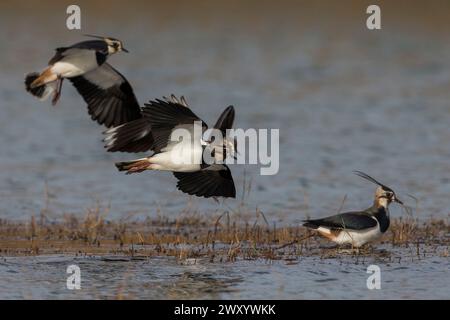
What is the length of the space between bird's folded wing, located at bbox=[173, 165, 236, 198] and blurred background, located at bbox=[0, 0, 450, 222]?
2.18 meters

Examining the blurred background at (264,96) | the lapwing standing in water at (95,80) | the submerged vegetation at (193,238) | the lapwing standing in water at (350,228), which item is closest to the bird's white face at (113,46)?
the lapwing standing in water at (95,80)

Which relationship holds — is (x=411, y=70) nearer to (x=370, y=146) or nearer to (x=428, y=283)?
(x=370, y=146)

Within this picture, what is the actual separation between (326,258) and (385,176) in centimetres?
447

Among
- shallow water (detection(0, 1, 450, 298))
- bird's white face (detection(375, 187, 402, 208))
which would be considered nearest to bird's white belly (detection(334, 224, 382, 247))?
shallow water (detection(0, 1, 450, 298))

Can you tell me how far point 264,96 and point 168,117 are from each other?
408 inches

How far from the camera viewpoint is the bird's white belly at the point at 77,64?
33.2ft

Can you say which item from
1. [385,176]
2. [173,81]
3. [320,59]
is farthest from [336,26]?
[385,176]

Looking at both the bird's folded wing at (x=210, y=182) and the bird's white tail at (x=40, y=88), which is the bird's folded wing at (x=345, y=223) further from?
the bird's white tail at (x=40, y=88)

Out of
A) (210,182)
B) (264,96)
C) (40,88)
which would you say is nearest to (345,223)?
(210,182)

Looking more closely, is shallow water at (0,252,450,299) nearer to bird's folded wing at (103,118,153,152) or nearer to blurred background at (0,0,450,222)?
bird's folded wing at (103,118,153,152)

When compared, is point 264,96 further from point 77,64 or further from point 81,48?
point 81,48

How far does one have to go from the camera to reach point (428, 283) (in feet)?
29.2

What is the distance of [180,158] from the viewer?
380 inches

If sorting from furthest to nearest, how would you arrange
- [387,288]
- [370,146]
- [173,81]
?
[173,81] → [370,146] → [387,288]
